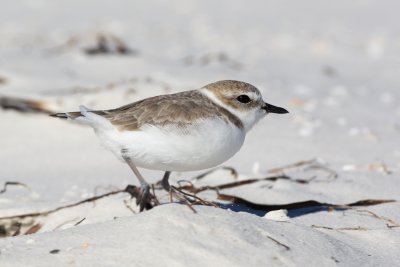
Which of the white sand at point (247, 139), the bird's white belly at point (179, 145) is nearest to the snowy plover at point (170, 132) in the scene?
the bird's white belly at point (179, 145)

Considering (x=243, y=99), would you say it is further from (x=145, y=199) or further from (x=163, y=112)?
(x=145, y=199)

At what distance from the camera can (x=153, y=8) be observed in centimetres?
1318

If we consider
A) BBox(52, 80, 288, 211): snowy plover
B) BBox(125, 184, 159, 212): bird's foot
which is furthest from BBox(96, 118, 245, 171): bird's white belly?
BBox(125, 184, 159, 212): bird's foot

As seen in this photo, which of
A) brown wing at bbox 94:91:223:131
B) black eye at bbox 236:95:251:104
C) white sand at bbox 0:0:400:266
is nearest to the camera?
white sand at bbox 0:0:400:266

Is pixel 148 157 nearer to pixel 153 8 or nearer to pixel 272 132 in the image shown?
pixel 272 132

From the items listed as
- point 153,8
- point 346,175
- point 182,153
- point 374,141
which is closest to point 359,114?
point 374,141

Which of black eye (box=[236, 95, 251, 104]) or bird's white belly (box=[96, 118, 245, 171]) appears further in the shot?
black eye (box=[236, 95, 251, 104])

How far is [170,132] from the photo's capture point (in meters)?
3.49

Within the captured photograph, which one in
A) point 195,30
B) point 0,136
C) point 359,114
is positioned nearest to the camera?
point 0,136

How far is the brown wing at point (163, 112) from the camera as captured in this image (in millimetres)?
3572

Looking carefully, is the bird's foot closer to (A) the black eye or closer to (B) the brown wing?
(B) the brown wing

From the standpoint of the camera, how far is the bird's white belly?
11.3 feet

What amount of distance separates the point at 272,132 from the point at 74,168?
1606 millimetres

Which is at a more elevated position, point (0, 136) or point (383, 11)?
point (383, 11)
